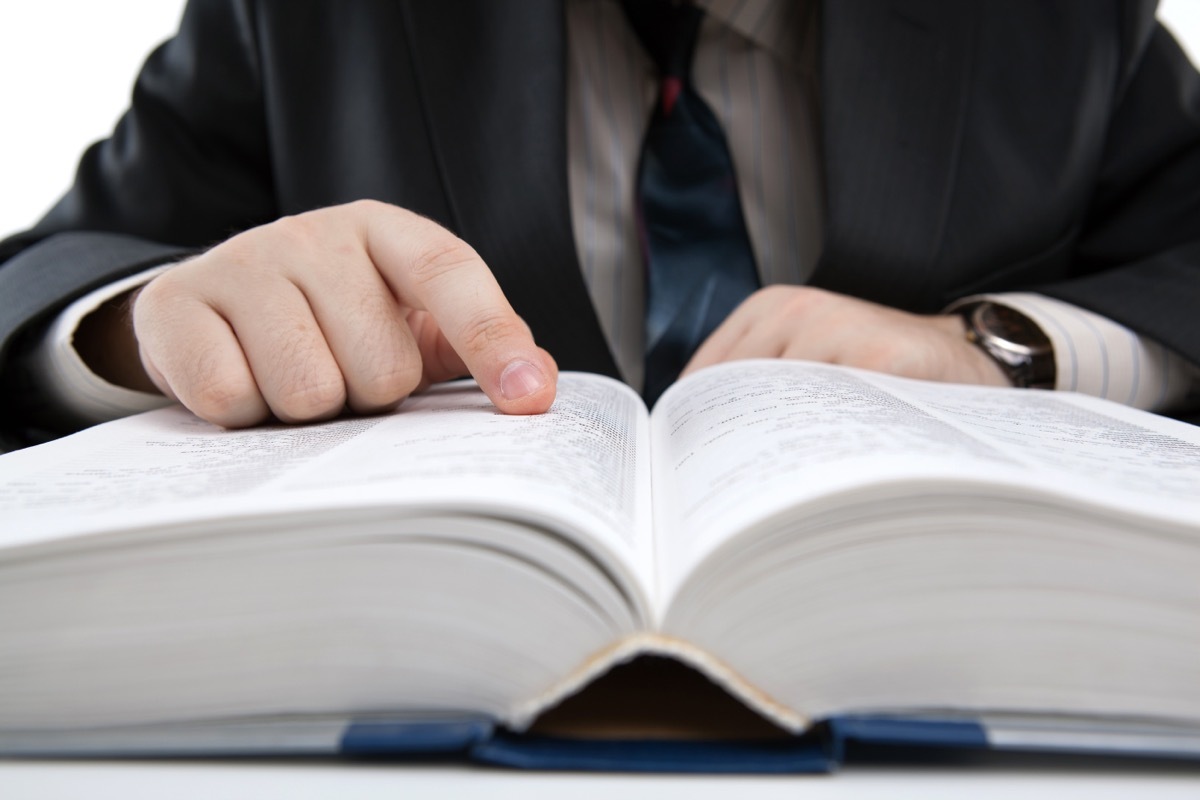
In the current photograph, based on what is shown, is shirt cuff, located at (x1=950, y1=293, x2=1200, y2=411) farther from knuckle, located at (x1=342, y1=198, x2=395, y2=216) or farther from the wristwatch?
knuckle, located at (x1=342, y1=198, x2=395, y2=216)

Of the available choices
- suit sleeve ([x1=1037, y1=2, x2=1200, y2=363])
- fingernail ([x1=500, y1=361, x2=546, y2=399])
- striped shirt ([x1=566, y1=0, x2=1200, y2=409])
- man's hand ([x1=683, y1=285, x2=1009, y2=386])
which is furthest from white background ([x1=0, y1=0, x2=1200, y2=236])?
fingernail ([x1=500, y1=361, x2=546, y2=399])

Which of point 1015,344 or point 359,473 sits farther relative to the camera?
point 1015,344

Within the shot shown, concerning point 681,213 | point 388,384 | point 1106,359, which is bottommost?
point 1106,359

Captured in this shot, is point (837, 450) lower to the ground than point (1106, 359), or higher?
higher

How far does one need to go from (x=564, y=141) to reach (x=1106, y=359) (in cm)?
56

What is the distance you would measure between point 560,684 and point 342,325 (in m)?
0.30

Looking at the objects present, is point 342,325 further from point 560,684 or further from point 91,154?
point 91,154

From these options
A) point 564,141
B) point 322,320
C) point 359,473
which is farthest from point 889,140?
point 359,473

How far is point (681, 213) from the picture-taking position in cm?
100

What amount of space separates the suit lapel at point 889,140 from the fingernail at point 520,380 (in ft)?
1.59

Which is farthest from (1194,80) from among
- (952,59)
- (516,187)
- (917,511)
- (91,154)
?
(91,154)

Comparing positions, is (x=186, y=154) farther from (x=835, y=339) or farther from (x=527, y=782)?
(x=527, y=782)

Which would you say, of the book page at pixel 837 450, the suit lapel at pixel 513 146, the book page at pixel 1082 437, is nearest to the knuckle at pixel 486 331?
the book page at pixel 837 450

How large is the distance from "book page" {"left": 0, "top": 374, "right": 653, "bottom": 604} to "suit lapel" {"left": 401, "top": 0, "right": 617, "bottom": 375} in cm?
35
